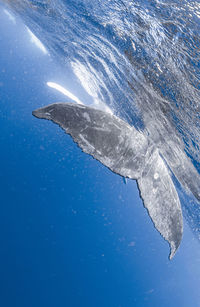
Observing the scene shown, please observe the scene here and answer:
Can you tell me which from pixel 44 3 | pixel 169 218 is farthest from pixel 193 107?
pixel 44 3

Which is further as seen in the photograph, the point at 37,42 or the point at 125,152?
the point at 37,42

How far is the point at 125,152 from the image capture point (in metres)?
2.49

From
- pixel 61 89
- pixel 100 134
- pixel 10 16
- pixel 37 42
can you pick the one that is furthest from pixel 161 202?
pixel 10 16

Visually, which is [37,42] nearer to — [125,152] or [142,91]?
[142,91]

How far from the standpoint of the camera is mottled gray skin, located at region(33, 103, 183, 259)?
2.21 metres

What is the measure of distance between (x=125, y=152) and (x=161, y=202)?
981mm

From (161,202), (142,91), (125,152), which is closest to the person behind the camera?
(125,152)

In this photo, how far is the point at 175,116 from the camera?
3529 mm

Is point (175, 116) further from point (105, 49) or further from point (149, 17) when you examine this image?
point (105, 49)

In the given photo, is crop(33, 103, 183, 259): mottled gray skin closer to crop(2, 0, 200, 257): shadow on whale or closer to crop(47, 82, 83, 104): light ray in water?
crop(2, 0, 200, 257): shadow on whale

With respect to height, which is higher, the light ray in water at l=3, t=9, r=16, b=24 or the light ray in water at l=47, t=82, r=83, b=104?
the light ray in water at l=3, t=9, r=16, b=24

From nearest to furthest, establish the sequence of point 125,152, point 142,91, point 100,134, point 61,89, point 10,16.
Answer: point 100,134 < point 125,152 < point 142,91 < point 10,16 < point 61,89

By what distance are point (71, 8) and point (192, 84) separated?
2.96m

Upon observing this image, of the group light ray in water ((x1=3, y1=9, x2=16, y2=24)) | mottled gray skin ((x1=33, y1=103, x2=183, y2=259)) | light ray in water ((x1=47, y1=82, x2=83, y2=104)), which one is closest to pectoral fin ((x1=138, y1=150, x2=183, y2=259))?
mottled gray skin ((x1=33, y1=103, x2=183, y2=259))
